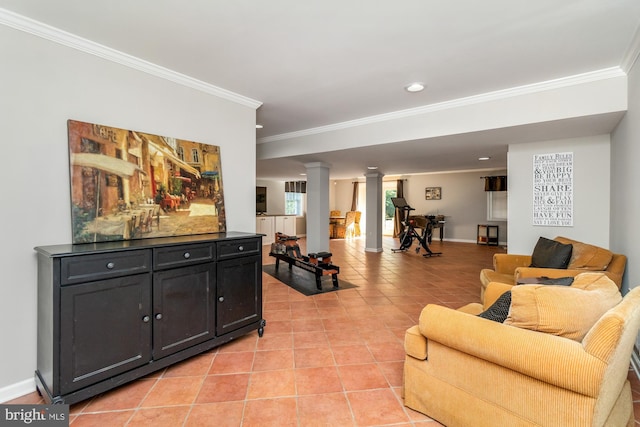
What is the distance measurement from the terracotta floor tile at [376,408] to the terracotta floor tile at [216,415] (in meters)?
0.71

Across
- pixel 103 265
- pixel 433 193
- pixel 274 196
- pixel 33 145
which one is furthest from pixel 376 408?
pixel 433 193

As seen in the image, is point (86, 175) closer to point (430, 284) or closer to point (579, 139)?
point (430, 284)

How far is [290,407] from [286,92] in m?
2.84

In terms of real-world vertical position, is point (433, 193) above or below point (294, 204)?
above

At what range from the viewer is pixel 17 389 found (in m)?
1.94

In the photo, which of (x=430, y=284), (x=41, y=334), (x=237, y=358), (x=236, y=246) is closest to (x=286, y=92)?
(x=236, y=246)

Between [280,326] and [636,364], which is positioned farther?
[280,326]

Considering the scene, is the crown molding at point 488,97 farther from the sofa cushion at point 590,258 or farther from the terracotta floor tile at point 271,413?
the terracotta floor tile at point 271,413

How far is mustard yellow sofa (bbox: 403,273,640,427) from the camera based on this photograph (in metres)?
1.22

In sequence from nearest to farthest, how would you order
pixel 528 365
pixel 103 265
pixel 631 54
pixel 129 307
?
pixel 528 365 < pixel 103 265 < pixel 129 307 < pixel 631 54

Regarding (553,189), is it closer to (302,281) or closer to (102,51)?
(302,281)

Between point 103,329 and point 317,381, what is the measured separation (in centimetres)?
145

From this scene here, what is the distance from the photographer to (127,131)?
7.90 ft

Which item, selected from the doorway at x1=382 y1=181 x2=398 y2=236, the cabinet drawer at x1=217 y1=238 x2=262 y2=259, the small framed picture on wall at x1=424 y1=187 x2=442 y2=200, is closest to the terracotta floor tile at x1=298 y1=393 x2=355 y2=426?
the cabinet drawer at x1=217 y1=238 x2=262 y2=259
